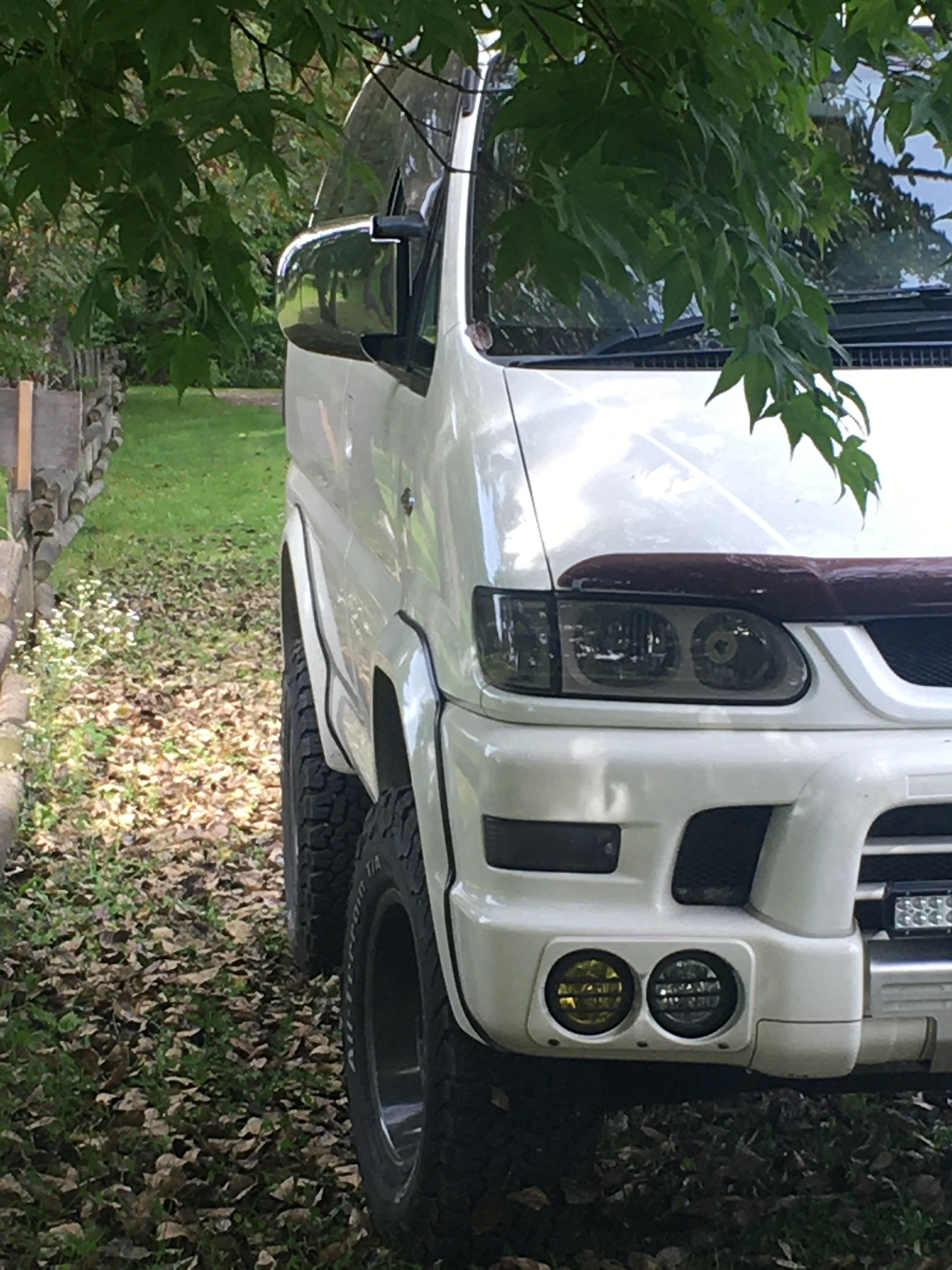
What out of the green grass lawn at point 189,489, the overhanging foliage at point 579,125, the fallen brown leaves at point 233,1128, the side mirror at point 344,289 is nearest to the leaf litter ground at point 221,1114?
the fallen brown leaves at point 233,1128

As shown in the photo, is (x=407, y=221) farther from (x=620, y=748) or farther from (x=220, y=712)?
(x=220, y=712)

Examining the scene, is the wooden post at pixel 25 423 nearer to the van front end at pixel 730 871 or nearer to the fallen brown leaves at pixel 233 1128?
the fallen brown leaves at pixel 233 1128

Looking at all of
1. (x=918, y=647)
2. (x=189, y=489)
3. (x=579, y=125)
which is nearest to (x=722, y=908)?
(x=918, y=647)

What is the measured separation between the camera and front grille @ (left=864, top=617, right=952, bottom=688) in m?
2.78

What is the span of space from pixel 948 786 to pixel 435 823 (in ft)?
2.99

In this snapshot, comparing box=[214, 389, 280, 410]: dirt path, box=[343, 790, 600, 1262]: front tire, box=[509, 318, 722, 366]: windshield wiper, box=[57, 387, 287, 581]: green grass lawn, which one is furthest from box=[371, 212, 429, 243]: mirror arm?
box=[214, 389, 280, 410]: dirt path

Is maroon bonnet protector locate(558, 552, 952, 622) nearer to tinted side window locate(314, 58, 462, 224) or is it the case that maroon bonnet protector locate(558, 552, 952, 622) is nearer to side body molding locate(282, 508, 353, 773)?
tinted side window locate(314, 58, 462, 224)

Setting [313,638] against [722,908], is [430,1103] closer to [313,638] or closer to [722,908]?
[722,908]

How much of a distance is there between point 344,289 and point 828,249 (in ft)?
3.85

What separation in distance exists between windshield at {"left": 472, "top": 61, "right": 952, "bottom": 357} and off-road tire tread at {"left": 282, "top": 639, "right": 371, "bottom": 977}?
81.0 inches

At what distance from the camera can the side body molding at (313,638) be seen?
4715mm

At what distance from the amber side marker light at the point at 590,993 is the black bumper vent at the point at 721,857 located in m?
0.17

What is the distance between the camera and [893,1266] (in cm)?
356

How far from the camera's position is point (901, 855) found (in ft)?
9.12
